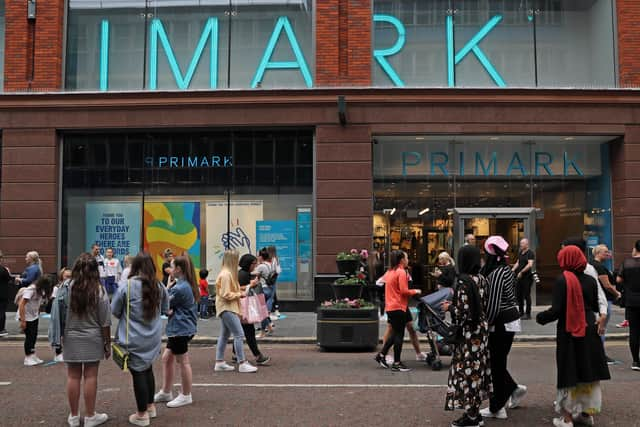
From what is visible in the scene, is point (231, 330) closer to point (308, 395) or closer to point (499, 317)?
point (308, 395)

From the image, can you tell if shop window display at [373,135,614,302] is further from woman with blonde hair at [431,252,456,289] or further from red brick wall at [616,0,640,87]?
woman with blonde hair at [431,252,456,289]

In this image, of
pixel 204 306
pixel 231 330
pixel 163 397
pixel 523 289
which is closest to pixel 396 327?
pixel 231 330

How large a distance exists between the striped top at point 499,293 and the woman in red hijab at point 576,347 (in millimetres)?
369

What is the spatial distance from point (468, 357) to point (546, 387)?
2499mm

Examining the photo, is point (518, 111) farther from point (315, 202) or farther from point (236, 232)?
point (236, 232)

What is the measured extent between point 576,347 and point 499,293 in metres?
0.90

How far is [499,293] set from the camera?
6574 millimetres

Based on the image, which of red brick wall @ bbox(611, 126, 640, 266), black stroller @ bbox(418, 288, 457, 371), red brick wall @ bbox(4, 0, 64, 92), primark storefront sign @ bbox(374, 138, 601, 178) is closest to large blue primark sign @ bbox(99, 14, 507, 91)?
red brick wall @ bbox(4, 0, 64, 92)

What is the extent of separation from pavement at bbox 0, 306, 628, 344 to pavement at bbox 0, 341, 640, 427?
1.84 metres

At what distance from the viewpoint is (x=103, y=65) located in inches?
716

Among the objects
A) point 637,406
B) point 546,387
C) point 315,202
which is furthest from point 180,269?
point 315,202

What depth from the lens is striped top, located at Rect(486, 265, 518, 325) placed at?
6547 millimetres

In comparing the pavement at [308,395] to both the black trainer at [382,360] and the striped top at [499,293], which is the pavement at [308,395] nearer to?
the black trainer at [382,360]

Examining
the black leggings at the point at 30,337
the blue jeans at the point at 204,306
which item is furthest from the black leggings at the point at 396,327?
the blue jeans at the point at 204,306
